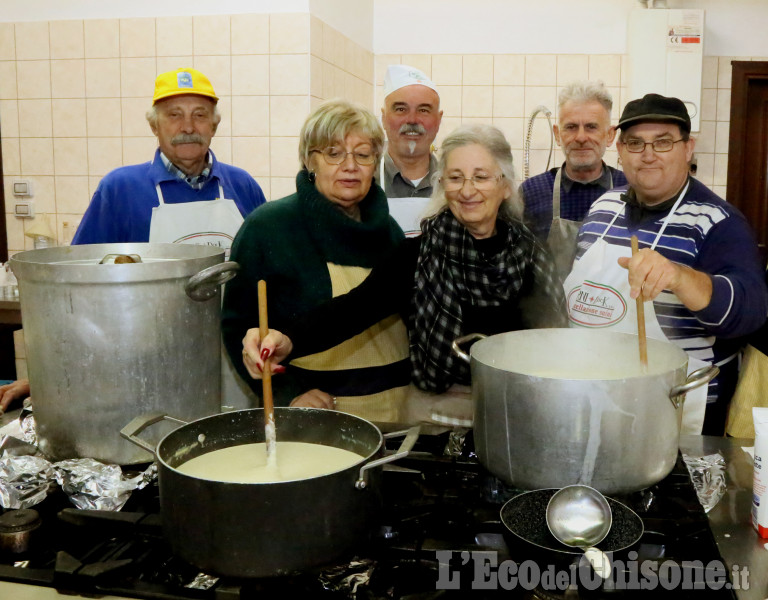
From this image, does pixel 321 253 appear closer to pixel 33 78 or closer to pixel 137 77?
pixel 137 77

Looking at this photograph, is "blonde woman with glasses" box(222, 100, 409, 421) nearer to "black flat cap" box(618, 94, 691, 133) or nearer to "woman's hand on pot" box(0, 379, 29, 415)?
"woman's hand on pot" box(0, 379, 29, 415)

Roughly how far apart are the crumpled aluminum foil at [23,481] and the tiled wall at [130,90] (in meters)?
2.21

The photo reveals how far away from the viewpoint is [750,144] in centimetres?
392

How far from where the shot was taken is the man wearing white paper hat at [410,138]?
2321 millimetres

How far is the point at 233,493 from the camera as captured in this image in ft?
2.59

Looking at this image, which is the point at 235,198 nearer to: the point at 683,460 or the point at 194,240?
the point at 194,240

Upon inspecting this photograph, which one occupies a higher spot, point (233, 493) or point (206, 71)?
point (206, 71)

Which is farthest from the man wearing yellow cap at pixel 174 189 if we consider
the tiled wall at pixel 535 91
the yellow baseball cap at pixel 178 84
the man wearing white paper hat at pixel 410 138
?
the tiled wall at pixel 535 91

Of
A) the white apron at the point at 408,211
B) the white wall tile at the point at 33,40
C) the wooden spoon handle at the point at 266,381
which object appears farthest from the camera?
the white wall tile at the point at 33,40

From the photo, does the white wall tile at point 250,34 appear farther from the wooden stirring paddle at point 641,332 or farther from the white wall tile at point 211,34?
the wooden stirring paddle at point 641,332

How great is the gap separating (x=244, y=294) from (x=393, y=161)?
3.17 ft

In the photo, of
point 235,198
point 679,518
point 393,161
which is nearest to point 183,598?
point 679,518

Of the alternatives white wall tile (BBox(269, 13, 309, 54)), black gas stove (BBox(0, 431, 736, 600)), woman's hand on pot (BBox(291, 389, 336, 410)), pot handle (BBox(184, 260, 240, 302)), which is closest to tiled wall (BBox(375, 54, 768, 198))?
white wall tile (BBox(269, 13, 309, 54))

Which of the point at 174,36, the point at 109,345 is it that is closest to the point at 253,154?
the point at 174,36
